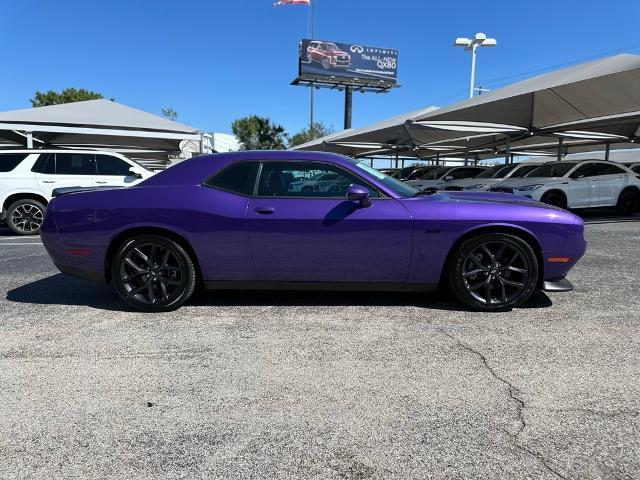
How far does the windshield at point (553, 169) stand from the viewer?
11859 millimetres

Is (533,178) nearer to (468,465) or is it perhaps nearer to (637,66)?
(637,66)

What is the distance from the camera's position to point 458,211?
393 cm

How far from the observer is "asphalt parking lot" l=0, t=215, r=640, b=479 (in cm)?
209

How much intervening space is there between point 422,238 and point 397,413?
1.76 meters

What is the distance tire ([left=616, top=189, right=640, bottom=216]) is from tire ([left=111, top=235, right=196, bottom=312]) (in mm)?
12280

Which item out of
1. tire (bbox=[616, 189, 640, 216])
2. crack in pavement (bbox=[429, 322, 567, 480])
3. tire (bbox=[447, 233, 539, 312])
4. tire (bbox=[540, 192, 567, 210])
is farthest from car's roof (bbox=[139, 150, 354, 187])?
tire (bbox=[616, 189, 640, 216])

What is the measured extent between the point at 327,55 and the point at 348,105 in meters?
6.38

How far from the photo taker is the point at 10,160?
9.31 metres

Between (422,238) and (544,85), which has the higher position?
(544,85)

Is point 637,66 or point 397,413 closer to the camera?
point 397,413

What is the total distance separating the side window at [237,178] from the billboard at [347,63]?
5549 centimetres

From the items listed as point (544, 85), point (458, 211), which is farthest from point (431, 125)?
point (458, 211)

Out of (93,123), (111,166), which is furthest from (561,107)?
(93,123)

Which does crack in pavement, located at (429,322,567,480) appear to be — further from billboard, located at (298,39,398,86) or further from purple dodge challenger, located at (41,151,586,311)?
billboard, located at (298,39,398,86)
